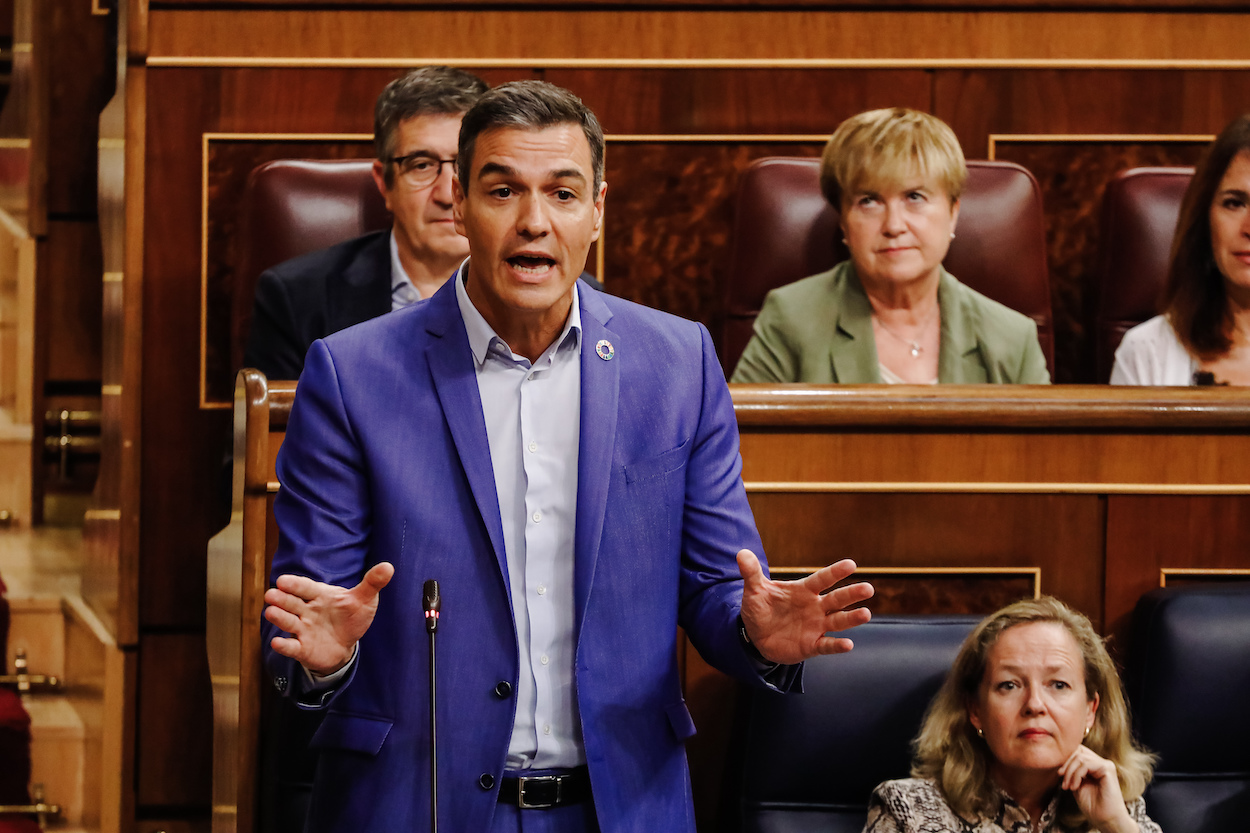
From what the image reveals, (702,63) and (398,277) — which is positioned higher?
(702,63)

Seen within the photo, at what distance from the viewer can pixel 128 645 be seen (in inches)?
39.2

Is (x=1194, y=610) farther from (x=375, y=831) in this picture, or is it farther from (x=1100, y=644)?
(x=375, y=831)

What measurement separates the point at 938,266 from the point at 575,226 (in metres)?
0.52

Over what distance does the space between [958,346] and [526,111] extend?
0.52 meters

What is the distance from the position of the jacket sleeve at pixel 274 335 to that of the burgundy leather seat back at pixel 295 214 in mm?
70

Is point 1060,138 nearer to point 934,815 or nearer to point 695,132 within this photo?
point 695,132

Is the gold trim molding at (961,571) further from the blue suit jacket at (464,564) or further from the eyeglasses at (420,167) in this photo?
the eyeglasses at (420,167)

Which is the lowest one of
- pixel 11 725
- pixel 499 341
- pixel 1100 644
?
pixel 11 725

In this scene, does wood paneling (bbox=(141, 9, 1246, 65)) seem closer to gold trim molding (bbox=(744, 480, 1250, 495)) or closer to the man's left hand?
gold trim molding (bbox=(744, 480, 1250, 495))

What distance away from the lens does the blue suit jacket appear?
0.55 m

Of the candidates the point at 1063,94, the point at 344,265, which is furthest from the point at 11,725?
the point at 1063,94

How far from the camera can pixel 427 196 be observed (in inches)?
37.7

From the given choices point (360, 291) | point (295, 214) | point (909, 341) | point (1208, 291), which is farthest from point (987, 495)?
point (295, 214)

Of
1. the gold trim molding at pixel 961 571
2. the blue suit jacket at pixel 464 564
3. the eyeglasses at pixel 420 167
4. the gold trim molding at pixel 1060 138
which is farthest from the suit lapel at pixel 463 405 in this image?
the gold trim molding at pixel 1060 138
